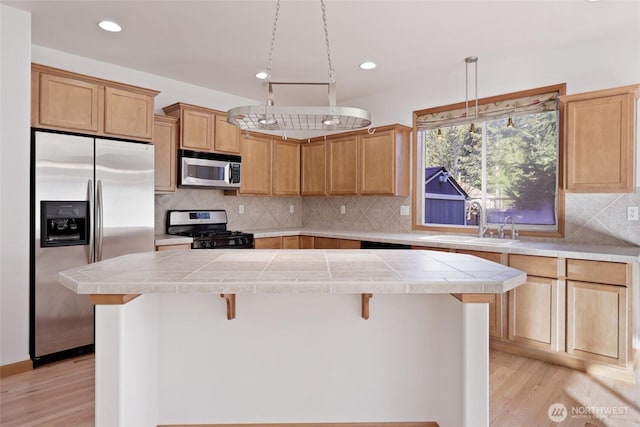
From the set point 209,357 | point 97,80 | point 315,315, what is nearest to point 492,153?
point 315,315

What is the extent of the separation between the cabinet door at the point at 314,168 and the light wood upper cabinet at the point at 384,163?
1.97ft

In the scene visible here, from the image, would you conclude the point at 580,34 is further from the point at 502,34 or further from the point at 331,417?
the point at 331,417

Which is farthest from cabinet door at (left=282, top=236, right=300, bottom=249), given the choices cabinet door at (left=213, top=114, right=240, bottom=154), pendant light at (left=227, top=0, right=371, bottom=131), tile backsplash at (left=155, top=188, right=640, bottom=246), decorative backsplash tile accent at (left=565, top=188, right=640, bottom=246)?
decorative backsplash tile accent at (left=565, top=188, right=640, bottom=246)

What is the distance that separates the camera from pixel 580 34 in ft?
9.80

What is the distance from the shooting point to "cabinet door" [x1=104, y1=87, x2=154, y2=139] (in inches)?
124

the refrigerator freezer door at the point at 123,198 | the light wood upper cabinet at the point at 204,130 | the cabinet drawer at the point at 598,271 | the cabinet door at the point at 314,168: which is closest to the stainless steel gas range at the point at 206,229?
the refrigerator freezer door at the point at 123,198

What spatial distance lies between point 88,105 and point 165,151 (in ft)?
2.77

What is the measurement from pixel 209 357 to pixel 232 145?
280cm

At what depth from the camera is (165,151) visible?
12.4 feet

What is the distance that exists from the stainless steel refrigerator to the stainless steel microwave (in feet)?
1.89

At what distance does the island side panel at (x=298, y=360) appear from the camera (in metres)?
2.00

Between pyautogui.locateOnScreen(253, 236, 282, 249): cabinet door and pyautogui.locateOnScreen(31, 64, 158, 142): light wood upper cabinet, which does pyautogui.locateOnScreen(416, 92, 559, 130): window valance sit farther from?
pyautogui.locateOnScreen(31, 64, 158, 142): light wood upper cabinet

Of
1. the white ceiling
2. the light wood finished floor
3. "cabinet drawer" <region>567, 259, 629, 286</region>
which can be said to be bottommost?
the light wood finished floor

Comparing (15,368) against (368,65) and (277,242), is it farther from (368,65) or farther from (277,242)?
(368,65)
